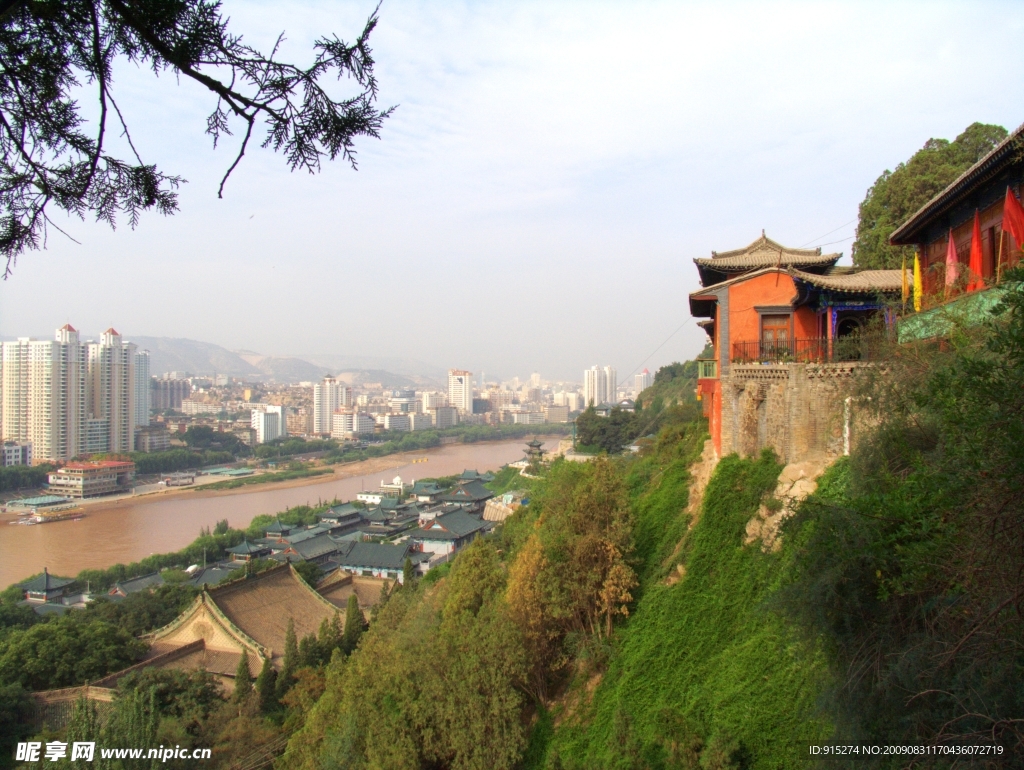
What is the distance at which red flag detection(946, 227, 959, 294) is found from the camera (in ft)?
14.1

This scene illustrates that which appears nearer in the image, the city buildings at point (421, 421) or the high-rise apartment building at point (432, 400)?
the city buildings at point (421, 421)

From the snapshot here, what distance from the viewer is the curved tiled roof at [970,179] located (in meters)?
3.58

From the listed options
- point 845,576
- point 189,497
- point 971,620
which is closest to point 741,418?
point 845,576

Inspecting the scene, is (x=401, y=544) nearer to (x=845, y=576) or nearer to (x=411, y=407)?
(x=845, y=576)

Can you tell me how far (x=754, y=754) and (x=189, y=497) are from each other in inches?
1169

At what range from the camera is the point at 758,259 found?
730 cm

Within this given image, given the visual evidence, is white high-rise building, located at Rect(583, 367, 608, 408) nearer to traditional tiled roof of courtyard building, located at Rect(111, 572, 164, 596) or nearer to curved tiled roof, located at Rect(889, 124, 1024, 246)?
traditional tiled roof of courtyard building, located at Rect(111, 572, 164, 596)

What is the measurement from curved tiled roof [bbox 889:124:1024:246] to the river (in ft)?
65.2

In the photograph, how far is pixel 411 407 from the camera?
249ft

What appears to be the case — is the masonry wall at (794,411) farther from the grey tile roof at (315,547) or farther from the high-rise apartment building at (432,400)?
the high-rise apartment building at (432,400)

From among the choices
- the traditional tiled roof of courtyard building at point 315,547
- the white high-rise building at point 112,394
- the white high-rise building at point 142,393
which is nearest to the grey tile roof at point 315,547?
the traditional tiled roof of courtyard building at point 315,547

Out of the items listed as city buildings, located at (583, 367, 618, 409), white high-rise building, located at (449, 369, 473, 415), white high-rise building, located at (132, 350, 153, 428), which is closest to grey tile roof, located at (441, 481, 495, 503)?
white high-rise building, located at (132, 350, 153, 428)

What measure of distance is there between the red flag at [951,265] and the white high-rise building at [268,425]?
5078 centimetres

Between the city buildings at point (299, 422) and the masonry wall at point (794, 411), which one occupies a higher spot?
the masonry wall at point (794, 411)
